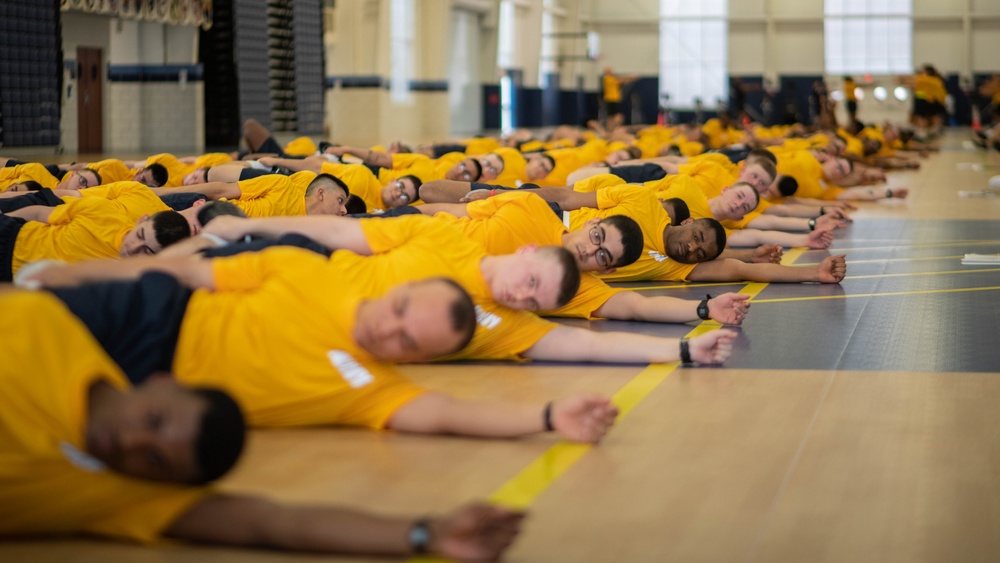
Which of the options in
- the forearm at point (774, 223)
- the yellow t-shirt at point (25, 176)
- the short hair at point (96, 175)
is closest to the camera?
the yellow t-shirt at point (25, 176)

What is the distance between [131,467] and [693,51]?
141ft

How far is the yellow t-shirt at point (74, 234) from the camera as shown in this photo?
19.0 feet

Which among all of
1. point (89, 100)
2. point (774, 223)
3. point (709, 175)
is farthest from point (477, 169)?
point (89, 100)

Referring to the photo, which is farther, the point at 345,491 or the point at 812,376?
the point at 812,376

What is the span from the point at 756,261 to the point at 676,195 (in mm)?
969

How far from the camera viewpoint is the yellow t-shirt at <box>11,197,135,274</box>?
5.79 metres

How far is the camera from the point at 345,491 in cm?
312

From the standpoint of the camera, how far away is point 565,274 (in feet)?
13.1

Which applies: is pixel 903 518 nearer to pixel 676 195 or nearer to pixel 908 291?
pixel 908 291

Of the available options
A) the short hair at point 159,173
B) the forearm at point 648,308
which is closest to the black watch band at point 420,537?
the forearm at point 648,308

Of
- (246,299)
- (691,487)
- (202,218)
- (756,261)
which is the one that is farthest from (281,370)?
(756,261)

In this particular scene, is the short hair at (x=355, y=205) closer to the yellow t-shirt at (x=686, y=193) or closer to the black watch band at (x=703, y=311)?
the yellow t-shirt at (x=686, y=193)

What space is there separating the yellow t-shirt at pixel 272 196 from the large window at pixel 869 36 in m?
38.0

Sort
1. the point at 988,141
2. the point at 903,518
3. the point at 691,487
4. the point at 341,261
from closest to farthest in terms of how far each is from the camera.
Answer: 1. the point at 903,518
2. the point at 691,487
3. the point at 341,261
4. the point at 988,141
